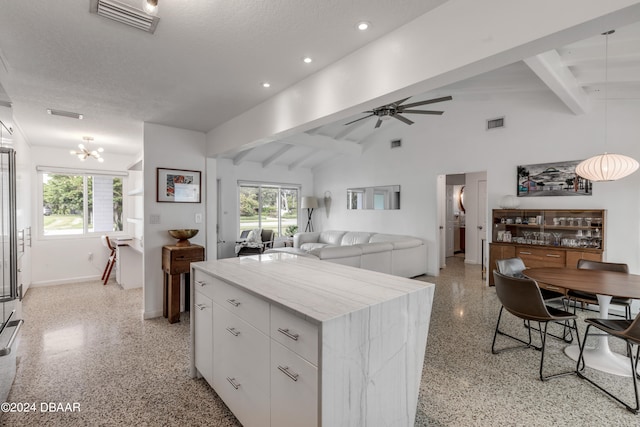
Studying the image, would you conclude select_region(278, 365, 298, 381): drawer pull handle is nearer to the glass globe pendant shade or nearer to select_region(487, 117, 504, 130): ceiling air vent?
the glass globe pendant shade

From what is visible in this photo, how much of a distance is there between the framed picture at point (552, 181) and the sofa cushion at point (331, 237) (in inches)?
154

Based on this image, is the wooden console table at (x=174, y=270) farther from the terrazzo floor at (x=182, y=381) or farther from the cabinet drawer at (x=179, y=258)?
the terrazzo floor at (x=182, y=381)

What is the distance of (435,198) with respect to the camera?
20.3 ft

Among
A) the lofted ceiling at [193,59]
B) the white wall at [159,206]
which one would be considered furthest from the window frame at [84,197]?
the white wall at [159,206]

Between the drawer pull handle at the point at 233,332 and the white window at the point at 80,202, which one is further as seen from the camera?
the white window at the point at 80,202

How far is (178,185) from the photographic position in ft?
13.2

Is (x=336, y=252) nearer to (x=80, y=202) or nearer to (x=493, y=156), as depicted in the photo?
(x=493, y=156)

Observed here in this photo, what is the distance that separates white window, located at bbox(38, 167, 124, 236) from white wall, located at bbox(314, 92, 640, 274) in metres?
5.25

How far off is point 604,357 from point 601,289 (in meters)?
0.74

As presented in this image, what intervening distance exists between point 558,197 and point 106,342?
6.41 metres

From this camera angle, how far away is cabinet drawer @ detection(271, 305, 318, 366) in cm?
125

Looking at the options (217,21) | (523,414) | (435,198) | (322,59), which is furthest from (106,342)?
(435,198)

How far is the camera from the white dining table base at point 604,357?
2430mm

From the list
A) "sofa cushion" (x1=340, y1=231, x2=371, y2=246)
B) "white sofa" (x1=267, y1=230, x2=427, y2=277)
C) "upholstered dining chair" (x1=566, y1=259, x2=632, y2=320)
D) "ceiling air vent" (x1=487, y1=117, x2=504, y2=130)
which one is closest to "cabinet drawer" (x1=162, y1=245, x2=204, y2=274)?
"white sofa" (x1=267, y1=230, x2=427, y2=277)
